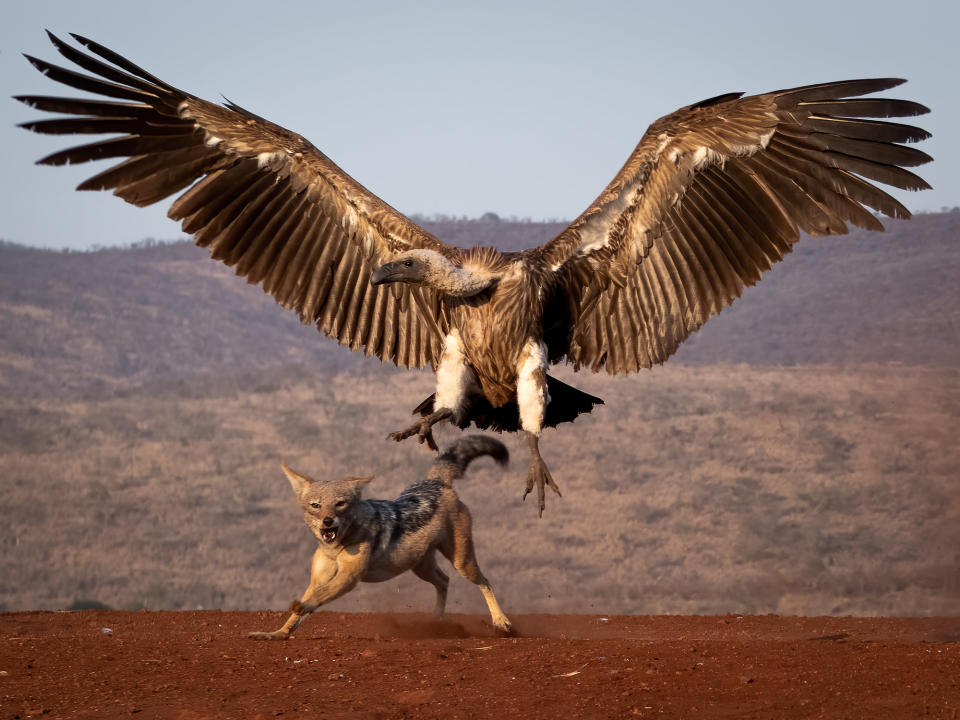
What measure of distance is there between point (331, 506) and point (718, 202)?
3089 mm

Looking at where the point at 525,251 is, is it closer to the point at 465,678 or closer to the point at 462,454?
the point at 462,454

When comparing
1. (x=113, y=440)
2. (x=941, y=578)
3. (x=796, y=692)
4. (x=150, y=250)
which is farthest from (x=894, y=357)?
(x=150, y=250)

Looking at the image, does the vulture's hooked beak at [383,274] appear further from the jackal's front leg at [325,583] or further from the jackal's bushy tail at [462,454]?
the jackal's front leg at [325,583]

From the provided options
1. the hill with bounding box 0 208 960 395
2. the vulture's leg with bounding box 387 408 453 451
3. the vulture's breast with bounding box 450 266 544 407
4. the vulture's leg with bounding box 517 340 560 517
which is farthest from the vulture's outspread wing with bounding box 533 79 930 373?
the hill with bounding box 0 208 960 395

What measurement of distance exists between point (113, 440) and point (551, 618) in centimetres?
1793

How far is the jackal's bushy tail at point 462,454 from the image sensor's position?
859 cm

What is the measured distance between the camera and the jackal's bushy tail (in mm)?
8586

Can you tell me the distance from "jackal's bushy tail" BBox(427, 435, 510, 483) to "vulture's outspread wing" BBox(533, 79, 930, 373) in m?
0.99

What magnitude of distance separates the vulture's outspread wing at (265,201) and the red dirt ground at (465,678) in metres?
2.31

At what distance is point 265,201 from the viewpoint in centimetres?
845

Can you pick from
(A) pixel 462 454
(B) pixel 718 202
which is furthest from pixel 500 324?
(B) pixel 718 202

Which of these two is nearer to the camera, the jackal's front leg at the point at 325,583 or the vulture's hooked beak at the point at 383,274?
the vulture's hooked beak at the point at 383,274

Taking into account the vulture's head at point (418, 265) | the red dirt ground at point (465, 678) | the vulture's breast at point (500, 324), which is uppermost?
the vulture's head at point (418, 265)

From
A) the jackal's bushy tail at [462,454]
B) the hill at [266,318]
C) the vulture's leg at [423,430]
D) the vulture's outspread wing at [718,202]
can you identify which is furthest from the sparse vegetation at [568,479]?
the vulture's outspread wing at [718,202]
